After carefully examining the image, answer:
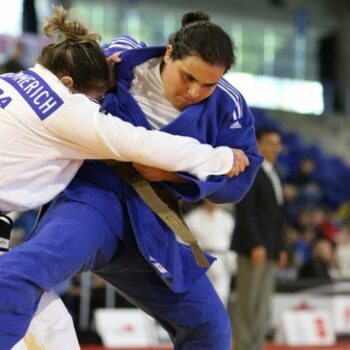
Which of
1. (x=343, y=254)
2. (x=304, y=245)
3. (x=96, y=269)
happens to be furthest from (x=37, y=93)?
(x=304, y=245)

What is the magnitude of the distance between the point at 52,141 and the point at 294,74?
16398mm

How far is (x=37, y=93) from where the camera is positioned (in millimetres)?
2795

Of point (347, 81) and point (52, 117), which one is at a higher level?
point (52, 117)

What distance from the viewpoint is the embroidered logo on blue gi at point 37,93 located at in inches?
108

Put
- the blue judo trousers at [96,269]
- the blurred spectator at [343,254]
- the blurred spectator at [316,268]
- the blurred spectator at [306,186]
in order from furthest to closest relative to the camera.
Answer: the blurred spectator at [306,186], the blurred spectator at [343,254], the blurred spectator at [316,268], the blue judo trousers at [96,269]

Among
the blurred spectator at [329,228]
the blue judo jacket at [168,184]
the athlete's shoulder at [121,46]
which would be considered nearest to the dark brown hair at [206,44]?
the blue judo jacket at [168,184]

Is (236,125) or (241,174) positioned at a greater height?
(236,125)

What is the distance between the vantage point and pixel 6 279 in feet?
8.38

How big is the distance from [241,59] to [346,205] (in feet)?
16.6

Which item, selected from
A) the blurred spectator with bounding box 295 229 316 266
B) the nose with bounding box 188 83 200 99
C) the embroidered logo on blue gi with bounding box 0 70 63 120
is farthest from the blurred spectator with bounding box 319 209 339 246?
the embroidered logo on blue gi with bounding box 0 70 63 120

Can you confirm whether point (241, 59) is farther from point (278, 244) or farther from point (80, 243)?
point (80, 243)

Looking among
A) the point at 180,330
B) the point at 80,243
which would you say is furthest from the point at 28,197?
the point at 180,330

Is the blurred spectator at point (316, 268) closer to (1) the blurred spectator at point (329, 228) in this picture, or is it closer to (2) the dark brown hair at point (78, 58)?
(1) the blurred spectator at point (329, 228)

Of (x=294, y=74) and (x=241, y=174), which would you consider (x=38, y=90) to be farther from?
(x=294, y=74)
